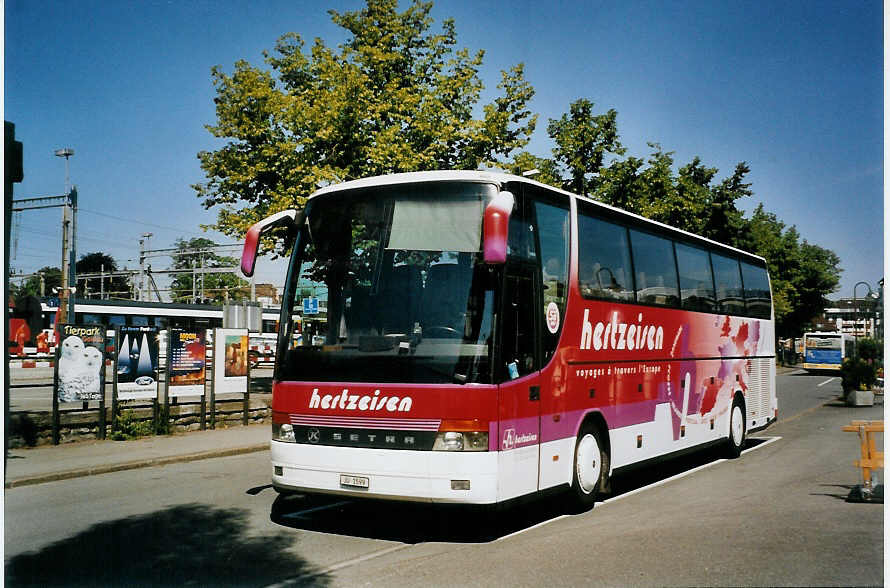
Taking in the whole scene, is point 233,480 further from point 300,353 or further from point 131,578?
point 131,578

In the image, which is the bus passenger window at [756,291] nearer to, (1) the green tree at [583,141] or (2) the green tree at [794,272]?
(1) the green tree at [583,141]

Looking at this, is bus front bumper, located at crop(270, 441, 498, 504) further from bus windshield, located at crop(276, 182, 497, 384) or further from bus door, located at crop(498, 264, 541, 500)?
bus windshield, located at crop(276, 182, 497, 384)

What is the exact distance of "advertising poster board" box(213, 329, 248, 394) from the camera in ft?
Result: 57.7

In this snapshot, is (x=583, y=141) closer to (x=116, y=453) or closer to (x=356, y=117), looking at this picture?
(x=356, y=117)

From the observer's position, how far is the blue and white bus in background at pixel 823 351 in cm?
5641

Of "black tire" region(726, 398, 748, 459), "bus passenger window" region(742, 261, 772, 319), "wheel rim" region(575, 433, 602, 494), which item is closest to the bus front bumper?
"wheel rim" region(575, 433, 602, 494)

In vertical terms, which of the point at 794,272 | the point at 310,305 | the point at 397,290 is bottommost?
the point at 310,305

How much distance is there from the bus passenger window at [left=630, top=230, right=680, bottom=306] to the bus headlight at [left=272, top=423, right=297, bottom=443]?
507cm

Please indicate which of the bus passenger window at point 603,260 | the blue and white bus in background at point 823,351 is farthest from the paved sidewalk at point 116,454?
the blue and white bus in background at point 823,351

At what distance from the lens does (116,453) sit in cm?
1406

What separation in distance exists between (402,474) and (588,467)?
106 inches

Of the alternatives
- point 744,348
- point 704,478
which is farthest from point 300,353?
point 744,348

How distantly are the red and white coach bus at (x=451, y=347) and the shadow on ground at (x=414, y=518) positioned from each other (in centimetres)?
40

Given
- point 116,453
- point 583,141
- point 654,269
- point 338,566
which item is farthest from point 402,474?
point 583,141
